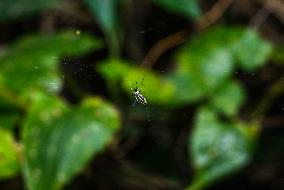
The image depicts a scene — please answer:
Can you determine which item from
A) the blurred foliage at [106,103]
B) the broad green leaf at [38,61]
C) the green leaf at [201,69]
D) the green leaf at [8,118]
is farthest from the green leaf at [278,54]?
the green leaf at [8,118]

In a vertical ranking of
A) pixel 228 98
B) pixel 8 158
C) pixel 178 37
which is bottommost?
pixel 8 158

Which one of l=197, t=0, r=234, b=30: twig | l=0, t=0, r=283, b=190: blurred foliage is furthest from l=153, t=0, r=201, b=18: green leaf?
l=197, t=0, r=234, b=30: twig

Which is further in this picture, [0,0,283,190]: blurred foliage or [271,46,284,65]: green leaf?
[271,46,284,65]: green leaf

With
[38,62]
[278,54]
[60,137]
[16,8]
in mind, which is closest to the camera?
[60,137]

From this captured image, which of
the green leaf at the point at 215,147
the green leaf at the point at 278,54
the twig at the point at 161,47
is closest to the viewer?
the green leaf at the point at 215,147

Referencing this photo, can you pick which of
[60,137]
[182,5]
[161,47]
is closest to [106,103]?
[60,137]

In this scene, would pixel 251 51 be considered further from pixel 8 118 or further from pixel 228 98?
pixel 8 118

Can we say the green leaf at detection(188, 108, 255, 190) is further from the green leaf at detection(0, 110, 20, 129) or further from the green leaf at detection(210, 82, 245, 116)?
the green leaf at detection(0, 110, 20, 129)

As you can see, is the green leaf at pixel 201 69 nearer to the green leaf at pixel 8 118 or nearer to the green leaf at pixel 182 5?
the green leaf at pixel 182 5
